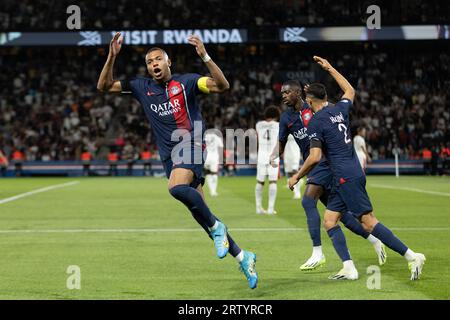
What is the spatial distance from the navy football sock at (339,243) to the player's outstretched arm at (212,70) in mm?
2535

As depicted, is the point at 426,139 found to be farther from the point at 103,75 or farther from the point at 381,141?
the point at 103,75

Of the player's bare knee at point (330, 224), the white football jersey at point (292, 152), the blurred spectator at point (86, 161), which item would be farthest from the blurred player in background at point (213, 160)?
the blurred spectator at point (86, 161)

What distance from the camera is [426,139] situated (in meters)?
45.3

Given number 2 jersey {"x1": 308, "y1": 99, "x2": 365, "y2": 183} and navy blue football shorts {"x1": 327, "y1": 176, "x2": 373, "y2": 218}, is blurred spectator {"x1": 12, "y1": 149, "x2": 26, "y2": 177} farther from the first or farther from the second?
navy blue football shorts {"x1": 327, "y1": 176, "x2": 373, "y2": 218}

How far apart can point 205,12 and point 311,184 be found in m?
39.3

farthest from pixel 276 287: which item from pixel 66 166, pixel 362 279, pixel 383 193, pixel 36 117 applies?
pixel 36 117

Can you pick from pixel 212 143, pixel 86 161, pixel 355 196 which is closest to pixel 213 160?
pixel 212 143

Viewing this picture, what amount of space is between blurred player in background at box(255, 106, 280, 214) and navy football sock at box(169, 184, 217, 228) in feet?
34.6

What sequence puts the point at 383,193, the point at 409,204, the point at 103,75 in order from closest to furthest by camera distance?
the point at 103,75
the point at 409,204
the point at 383,193

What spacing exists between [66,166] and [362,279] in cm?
3713

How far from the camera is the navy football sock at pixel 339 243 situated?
992 cm

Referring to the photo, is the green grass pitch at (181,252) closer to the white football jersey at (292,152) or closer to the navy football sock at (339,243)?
the navy football sock at (339,243)

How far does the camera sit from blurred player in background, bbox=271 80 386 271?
10.8 metres

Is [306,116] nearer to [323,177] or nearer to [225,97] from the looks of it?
[323,177]
